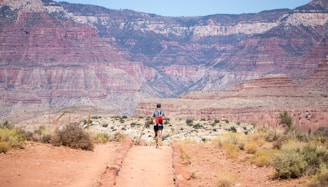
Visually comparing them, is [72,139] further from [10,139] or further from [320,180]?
[320,180]

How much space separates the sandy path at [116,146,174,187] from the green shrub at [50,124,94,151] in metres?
1.71

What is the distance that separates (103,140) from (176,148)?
5.12 m

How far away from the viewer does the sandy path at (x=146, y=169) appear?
54.8 ft

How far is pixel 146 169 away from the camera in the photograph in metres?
19.1

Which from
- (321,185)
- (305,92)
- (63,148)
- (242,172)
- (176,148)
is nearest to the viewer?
(321,185)

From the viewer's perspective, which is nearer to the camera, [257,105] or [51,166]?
[51,166]

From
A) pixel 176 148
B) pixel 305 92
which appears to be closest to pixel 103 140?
pixel 176 148

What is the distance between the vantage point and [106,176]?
16.5 m

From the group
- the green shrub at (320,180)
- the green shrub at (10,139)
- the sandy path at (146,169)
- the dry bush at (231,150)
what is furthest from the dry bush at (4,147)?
the green shrub at (320,180)

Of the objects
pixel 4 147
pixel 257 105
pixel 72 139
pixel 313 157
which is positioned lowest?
pixel 257 105

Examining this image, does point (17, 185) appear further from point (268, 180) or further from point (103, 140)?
point (103, 140)

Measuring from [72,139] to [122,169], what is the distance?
15.6ft

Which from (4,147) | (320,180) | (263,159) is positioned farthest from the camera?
(263,159)

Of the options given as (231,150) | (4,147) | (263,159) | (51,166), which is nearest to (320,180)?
(263,159)
